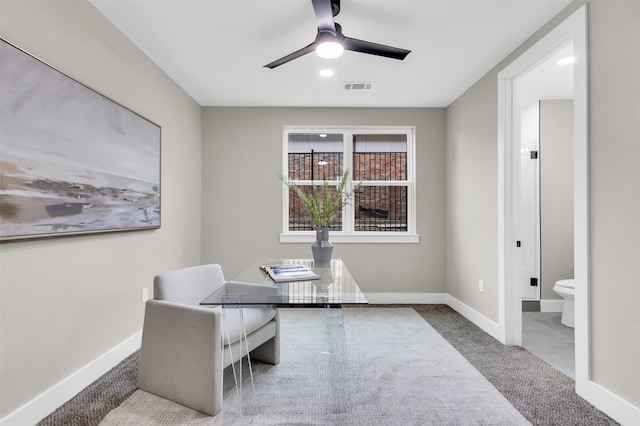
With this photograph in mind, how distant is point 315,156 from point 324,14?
2443 millimetres

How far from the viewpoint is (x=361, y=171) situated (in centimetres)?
443

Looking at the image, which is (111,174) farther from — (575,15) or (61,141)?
(575,15)

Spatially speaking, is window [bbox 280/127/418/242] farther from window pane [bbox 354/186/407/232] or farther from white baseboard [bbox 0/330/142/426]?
white baseboard [bbox 0/330/142/426]

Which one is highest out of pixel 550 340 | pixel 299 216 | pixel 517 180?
pixel 517 180

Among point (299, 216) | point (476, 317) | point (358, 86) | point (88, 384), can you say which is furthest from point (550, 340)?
point (88, 384)

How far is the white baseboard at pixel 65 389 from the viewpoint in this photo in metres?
1.69

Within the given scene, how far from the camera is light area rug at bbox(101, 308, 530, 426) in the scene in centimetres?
184

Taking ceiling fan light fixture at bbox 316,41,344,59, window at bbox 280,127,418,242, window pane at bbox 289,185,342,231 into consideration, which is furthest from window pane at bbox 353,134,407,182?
ceiling fan light fixture at bbox 316,41,344,59

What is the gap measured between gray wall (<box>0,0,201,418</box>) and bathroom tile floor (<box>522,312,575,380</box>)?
→ 3.10 m

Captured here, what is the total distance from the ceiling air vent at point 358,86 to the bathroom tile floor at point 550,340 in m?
2.73

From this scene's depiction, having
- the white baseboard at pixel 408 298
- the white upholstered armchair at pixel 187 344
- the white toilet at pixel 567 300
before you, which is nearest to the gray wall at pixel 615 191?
the white toilet at pixel 567 300

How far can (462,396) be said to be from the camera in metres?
2.08

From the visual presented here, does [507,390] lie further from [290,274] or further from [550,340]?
[290,274]

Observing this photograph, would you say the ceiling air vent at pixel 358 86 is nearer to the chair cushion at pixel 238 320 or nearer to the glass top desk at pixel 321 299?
the glass top desk at pixel 321 299
